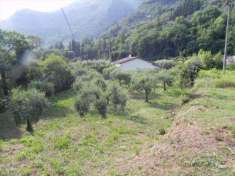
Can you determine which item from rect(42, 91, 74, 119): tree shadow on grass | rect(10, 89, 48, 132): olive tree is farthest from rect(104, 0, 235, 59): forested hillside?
rect(10, 89, 48, 132): olive tree

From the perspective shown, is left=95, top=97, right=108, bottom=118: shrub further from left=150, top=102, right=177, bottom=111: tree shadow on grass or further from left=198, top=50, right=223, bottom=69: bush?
left=198, top=50, right=223, bottom=69: bush

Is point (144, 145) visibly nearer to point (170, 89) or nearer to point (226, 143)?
point (226, 143)

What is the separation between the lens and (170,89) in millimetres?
29688

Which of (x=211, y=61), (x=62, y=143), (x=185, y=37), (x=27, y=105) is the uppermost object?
(x=185, y=37)

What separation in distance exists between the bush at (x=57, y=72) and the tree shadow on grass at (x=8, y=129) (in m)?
10.3

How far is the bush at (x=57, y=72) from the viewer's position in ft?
108

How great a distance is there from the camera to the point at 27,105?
53.9 ft

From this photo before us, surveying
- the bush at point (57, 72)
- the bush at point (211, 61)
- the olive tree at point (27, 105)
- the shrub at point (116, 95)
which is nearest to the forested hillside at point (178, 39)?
the bush at point (211, 61)

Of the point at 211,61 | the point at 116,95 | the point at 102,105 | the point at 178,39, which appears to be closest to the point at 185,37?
the point at 178,39

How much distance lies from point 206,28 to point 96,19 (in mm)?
123889

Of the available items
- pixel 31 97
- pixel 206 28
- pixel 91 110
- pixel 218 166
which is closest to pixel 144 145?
pixel 218 166

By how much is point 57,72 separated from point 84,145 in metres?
23.6

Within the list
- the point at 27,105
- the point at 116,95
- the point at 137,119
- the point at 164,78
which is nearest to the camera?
the point at 27,105

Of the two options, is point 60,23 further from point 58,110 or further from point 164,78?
point 58,110
